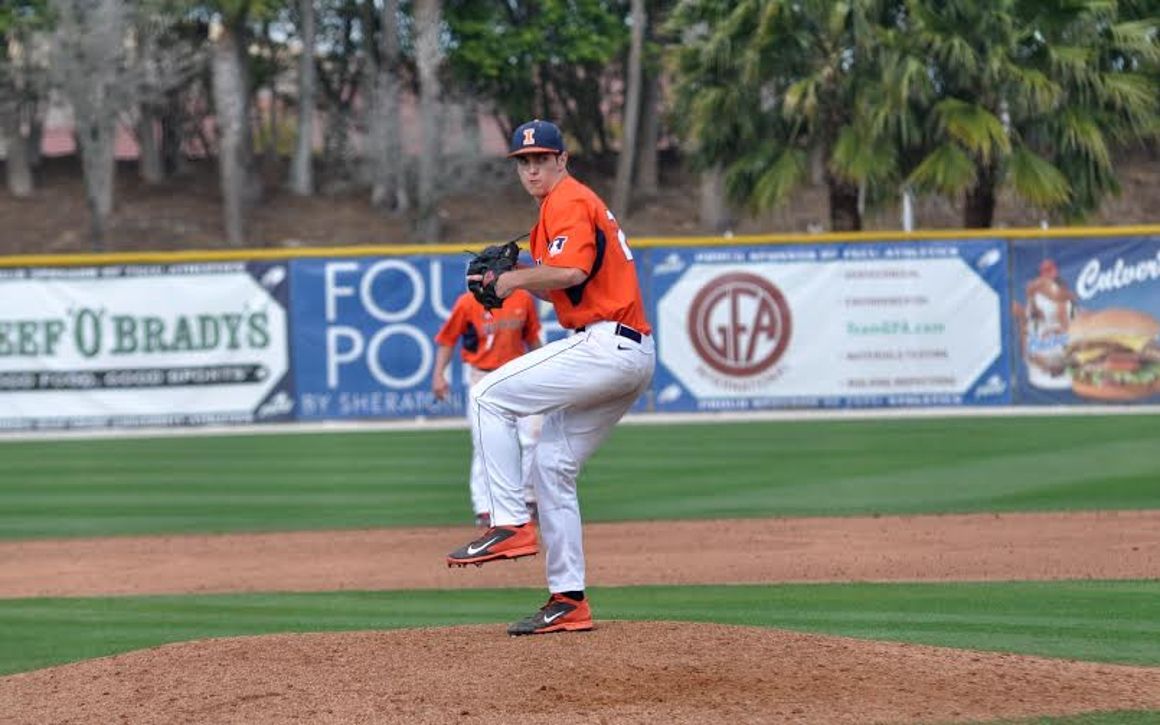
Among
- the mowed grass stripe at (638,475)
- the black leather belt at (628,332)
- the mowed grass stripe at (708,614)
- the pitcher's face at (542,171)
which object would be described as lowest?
the mowed grass stripe at (638,475)

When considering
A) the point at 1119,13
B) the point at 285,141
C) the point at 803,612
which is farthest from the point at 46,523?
the point at 285,141

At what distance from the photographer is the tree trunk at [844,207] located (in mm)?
25703

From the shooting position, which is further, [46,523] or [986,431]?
[986,431]

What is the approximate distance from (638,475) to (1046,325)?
24.5ft

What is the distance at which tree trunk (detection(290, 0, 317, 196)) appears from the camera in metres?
37.7

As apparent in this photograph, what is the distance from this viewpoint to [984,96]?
24.8m

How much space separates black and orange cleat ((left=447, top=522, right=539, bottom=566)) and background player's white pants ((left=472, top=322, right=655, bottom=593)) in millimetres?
47

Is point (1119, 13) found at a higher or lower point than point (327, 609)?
higher

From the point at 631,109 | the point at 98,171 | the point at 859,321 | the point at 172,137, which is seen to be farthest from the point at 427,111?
the point at 859,321

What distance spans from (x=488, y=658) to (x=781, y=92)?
19.5 meters

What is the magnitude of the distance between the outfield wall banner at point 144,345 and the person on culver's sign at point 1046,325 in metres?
8.90

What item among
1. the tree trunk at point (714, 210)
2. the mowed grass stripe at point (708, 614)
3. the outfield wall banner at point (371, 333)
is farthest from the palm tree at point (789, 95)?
the mowed grass stripe at point (708, 614)

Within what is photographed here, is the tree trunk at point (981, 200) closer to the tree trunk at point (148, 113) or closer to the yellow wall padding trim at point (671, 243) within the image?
the yellow wall padding trim at point (671, 243)

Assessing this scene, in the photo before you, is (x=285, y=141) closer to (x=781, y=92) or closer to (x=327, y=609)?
(x=781, y=92)
